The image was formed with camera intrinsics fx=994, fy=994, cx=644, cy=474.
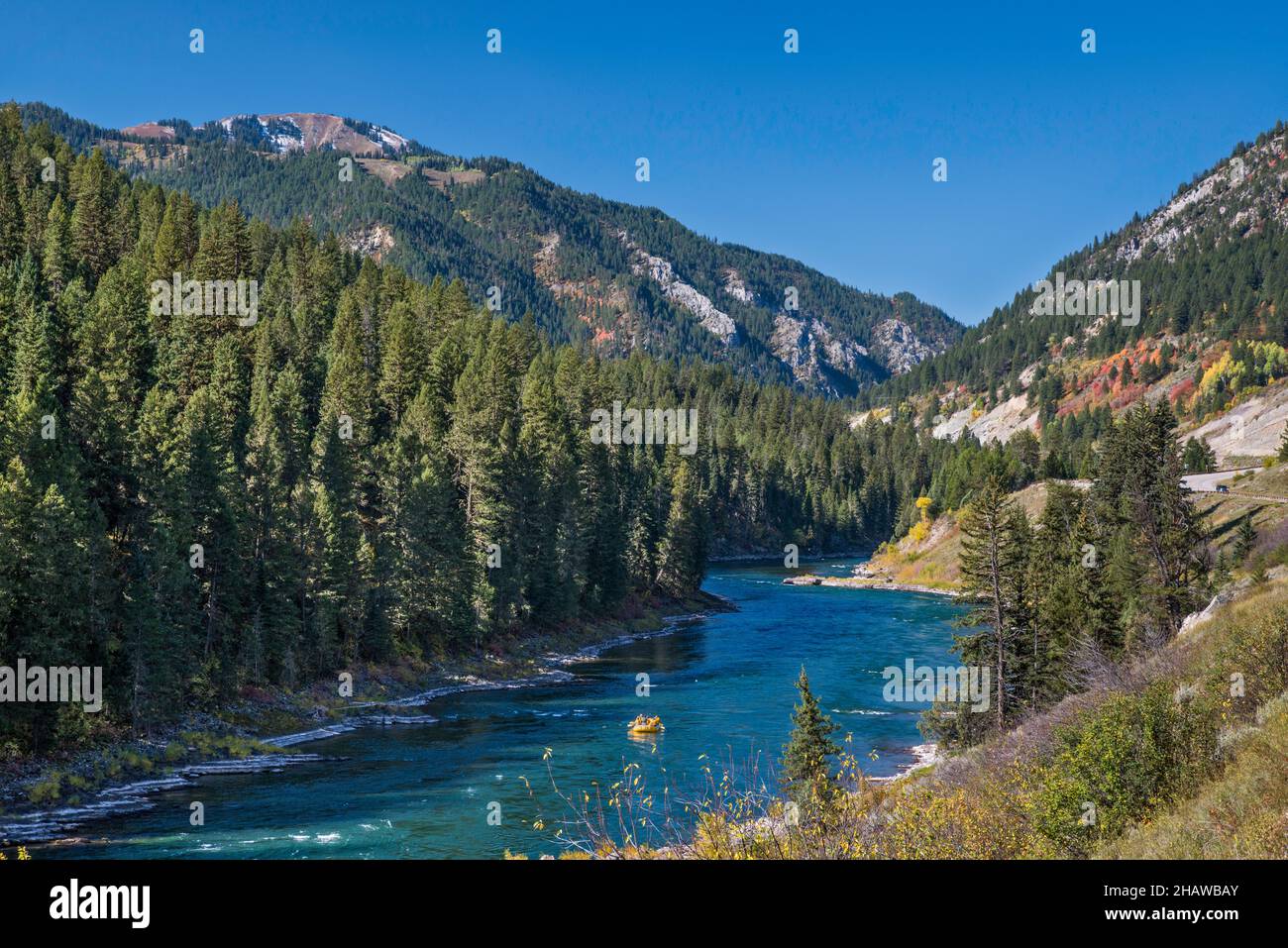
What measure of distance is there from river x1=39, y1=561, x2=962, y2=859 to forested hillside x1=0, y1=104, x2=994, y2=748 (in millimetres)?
7981

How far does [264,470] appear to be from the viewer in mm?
60250

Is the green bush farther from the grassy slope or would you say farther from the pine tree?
the grassy slope

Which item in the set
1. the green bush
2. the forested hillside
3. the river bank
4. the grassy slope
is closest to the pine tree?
the green bush

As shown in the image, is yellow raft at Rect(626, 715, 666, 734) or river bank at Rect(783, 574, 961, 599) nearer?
yellow raft at Rect(626, 715, 666, 734)

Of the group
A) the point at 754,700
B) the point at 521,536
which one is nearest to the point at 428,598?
the point at 521,536

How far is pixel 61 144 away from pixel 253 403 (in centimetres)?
8438

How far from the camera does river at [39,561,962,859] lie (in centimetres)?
3531

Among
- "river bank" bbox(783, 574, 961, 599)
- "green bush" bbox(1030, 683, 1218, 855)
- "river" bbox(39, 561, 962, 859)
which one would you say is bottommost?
"river bank" bbox(783, 574, 961, 599)

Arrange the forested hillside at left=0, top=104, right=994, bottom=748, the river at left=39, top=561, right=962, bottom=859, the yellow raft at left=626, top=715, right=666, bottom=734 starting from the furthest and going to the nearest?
the yellow raft at left=626, top=715, right=666, bottom=734 → the forested hillside at left=0, top=104, right=994, bottom=748 → the river at left=39, top=561, right=962, bottom=859

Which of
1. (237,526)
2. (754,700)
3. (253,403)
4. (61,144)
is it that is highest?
(61,144)

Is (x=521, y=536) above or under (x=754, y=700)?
above

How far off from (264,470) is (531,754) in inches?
997

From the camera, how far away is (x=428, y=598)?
69188 mm

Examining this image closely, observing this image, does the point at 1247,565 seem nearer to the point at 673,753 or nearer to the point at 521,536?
the point at 673,753
